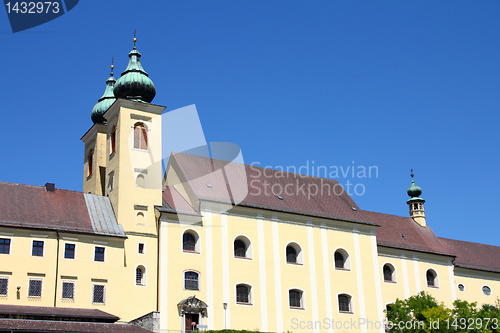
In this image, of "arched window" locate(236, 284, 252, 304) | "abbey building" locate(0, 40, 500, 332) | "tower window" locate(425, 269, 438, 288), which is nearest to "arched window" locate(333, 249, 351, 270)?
"abbey building" locate(0, 40, 500, 332)

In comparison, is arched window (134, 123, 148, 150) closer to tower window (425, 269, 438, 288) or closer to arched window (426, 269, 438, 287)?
tower window (425, 269, 438, 288)

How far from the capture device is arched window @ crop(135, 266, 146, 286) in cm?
3844

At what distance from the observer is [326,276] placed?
45562mm

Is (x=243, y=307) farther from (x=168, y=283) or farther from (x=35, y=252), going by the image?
(x=35, y=252)

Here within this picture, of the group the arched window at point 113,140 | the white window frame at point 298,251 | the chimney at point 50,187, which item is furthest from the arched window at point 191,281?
the arched window at point 113,140

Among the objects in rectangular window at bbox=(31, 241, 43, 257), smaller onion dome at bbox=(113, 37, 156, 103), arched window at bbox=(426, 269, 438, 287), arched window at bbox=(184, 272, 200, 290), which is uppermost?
smaller onion dome at bbox=(113, 37, 156, 103)

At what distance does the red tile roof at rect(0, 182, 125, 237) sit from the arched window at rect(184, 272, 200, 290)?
15.5ft

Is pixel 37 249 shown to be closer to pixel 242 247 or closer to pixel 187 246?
pixel 187 246

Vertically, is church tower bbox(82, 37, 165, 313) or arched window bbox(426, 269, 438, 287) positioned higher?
church tower bbox(82, 37, 165, 313)

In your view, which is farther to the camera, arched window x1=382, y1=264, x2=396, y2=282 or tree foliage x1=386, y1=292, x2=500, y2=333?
arched window x1=382, y1=264, x2=396, y2=282

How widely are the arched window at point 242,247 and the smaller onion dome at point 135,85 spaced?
444 inches

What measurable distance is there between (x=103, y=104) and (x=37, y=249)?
16.7m

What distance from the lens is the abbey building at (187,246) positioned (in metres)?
36.4

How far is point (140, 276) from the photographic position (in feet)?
127
